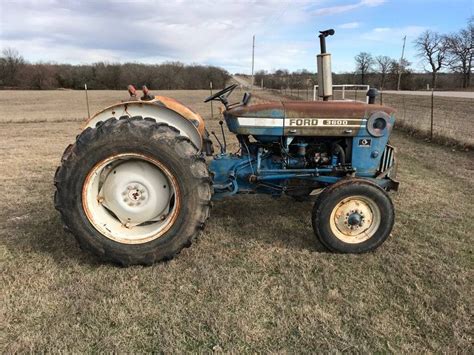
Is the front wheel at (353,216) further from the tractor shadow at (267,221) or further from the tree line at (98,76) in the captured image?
the tree line at (98,76)

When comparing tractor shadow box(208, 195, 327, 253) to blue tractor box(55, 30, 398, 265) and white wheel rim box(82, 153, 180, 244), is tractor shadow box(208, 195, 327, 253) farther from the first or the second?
white wheel rim box(82, 153, 180, 244)

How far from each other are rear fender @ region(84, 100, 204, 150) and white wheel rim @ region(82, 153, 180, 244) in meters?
0.46

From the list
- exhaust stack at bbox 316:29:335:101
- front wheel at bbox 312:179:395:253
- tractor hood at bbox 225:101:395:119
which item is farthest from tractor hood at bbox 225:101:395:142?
front wheel at bbox 312:179:395:253

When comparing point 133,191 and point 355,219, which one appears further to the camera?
point 355,219

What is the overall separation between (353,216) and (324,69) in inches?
55.3

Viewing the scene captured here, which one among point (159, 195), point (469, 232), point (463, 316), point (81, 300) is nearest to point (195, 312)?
point (81, 300)

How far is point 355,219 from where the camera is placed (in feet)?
11.3

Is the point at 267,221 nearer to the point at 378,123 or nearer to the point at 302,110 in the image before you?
the point at 302,110

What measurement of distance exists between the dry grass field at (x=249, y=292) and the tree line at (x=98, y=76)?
60353 mm

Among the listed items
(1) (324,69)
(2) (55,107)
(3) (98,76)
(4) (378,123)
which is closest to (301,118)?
(1) (324,69)

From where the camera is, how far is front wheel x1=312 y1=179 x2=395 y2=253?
3.40 metres

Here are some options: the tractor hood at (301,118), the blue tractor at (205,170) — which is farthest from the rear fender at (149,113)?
the tractor hood at (301,118)

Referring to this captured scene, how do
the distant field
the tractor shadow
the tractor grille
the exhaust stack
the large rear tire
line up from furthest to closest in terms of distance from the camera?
the distant field < the tractor grille < the tractor shadow < the exhaust stack < the large rear tire

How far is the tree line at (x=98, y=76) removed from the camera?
6431cm
